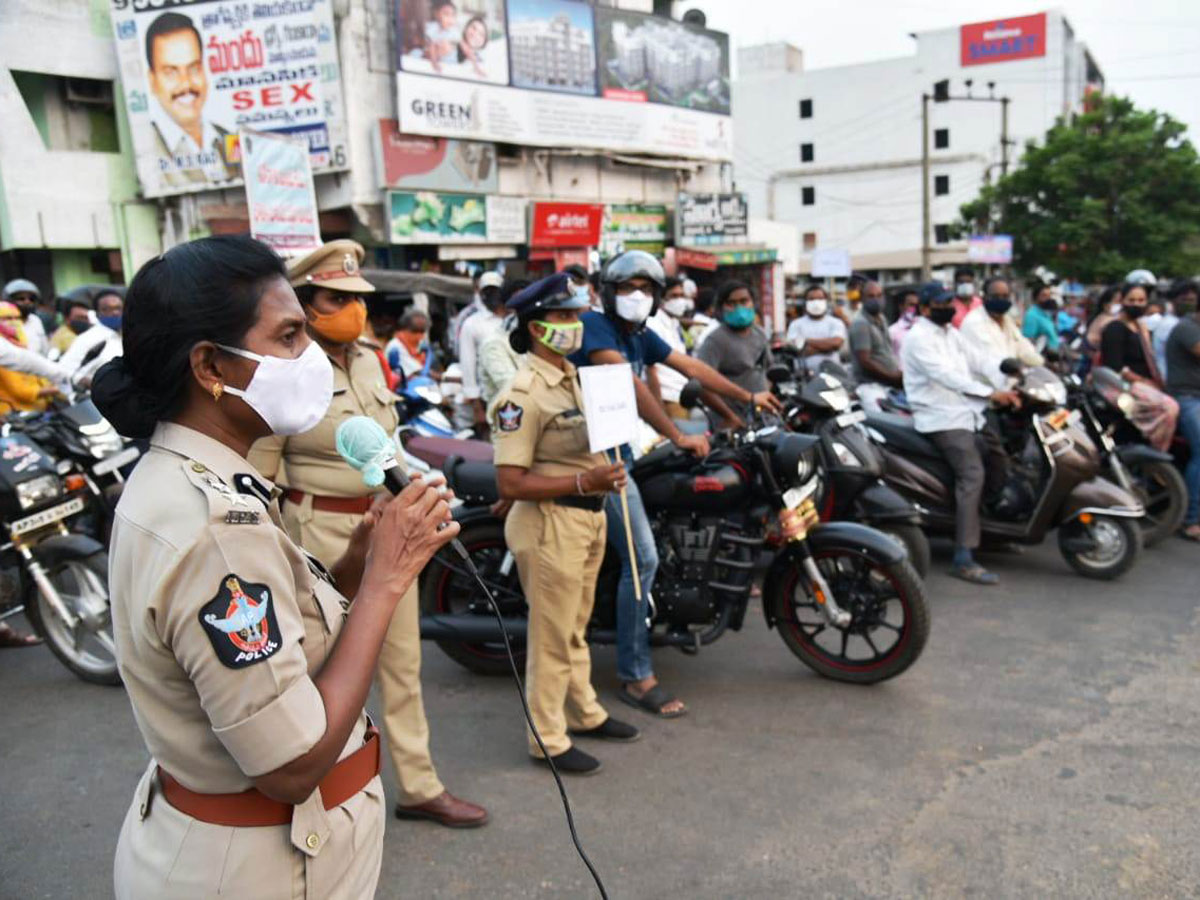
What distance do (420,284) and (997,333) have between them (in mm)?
8462

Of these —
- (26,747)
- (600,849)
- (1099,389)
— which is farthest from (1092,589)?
(26,747)

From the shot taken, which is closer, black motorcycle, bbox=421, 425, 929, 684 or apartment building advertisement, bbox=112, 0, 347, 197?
black motorcycle, bbox=421, 425, 929, 684

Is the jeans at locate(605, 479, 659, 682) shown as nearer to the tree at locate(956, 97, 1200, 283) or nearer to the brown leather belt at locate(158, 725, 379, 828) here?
the brown leather belt at locate(158, 725, 379, 828)

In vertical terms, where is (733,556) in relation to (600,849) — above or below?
above

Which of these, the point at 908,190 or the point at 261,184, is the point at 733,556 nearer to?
the point at 261,184

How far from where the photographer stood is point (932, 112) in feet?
155

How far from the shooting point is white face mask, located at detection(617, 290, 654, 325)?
410cm

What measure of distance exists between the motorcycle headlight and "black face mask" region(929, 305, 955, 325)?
4976 mm

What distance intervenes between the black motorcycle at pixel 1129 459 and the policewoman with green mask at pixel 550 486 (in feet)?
13.9

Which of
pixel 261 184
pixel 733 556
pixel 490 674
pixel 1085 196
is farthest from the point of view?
pixel 1085 196

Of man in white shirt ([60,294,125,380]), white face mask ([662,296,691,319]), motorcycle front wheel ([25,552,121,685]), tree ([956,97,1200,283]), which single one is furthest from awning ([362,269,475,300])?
tree ([956,97,1200,283])

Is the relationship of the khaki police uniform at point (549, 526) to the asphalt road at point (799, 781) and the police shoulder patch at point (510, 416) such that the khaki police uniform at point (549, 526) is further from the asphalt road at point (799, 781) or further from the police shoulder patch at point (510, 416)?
the asphalt road at point (799, 781)

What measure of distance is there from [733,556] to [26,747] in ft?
9.88

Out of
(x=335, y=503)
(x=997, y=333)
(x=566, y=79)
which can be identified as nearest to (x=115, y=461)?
(x=335, y=503)
